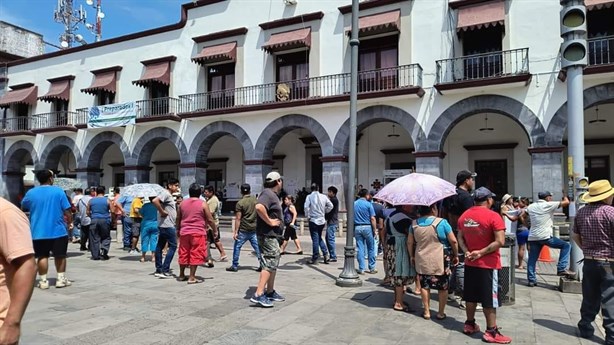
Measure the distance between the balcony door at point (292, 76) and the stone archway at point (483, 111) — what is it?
5363 mm

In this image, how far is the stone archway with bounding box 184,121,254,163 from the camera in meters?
18.8

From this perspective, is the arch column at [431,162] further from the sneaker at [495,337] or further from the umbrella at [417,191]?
the sneaker at [495,337]

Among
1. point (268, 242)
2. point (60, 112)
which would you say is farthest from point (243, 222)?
point (60, 112)

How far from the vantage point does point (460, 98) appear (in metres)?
14.9

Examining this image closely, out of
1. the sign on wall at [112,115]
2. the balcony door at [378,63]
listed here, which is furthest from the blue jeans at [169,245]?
the sign on wall at [112,115]

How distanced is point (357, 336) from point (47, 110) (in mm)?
25481

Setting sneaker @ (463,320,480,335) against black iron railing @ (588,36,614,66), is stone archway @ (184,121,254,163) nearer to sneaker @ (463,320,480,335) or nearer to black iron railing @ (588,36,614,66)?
black iron railing @ (588,36,614,66)

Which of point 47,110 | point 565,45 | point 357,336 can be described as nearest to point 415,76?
point 565,45

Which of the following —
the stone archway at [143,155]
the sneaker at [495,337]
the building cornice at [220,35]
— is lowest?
the sneaker at [495,337]

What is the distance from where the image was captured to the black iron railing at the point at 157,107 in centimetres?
2048

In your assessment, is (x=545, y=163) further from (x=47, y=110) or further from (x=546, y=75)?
(x=47, y=110)

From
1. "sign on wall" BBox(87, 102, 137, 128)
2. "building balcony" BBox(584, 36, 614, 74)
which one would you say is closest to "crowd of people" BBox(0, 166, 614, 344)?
"building balcony" BBox(584, 36, 614, 74)

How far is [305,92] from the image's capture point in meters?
17.8

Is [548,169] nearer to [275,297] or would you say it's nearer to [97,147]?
[275,297]
